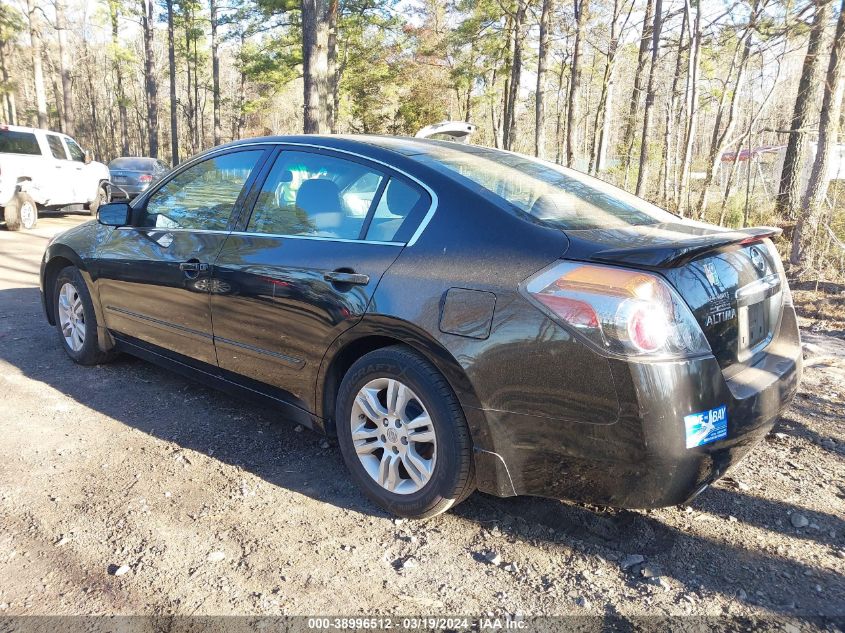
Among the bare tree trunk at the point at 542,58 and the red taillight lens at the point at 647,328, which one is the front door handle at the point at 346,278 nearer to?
the red taillight lens at the point at 647,328

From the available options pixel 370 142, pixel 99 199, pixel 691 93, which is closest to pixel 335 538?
pixel 370 142

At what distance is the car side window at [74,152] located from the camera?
13812 mm

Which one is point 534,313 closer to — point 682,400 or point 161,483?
point 682,400

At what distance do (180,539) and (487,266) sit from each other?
1674 mm

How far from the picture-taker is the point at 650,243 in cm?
233

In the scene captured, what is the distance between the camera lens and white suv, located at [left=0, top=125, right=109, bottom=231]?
38.3 ft

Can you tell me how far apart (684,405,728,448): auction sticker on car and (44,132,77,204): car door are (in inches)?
544

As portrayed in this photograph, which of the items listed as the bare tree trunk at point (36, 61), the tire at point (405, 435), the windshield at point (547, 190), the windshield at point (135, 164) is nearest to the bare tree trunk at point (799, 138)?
the windshield at point (547, 190)

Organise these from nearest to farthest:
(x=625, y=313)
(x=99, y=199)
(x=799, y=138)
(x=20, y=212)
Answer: (x=625, y=313), (x=799, y=138), (x=20, y=212), (x=99, y=199)

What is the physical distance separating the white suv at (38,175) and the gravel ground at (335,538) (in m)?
9.91

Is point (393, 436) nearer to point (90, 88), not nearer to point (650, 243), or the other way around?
point (650, 243)

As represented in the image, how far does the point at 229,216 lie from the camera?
3.51 metres

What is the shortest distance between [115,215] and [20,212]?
9614mm

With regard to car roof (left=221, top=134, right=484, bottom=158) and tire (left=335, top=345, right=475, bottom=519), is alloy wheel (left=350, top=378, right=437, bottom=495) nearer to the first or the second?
tire (left=335, top=345, right=475, bottom=519)
